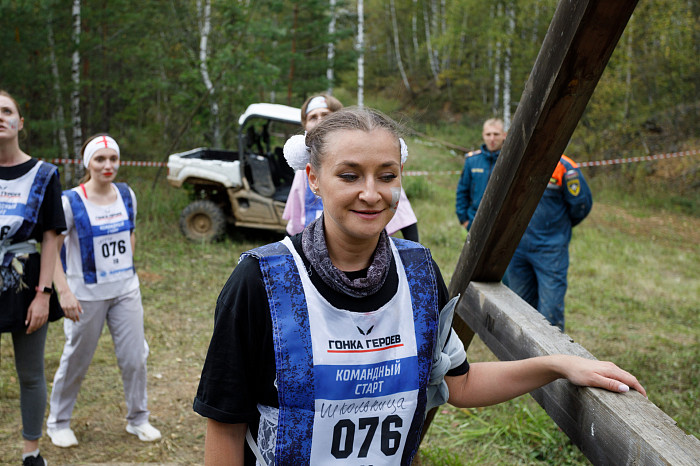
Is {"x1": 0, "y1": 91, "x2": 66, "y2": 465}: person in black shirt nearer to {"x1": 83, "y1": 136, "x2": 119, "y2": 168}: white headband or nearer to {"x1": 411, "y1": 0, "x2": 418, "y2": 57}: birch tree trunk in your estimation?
{"x1": 83, "y1": 136, "x2": 119, "y2": 168}: white headband

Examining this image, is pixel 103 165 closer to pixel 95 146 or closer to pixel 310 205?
pixel 95 146

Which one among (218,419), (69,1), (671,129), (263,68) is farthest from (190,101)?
(218,419)

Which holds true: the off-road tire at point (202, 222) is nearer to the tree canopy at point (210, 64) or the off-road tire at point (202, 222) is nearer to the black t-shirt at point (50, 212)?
the tree canopy at point (210, 64)

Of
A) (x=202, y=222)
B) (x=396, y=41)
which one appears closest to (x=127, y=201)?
(x=202, y=222)

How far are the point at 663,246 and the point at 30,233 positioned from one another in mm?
9624

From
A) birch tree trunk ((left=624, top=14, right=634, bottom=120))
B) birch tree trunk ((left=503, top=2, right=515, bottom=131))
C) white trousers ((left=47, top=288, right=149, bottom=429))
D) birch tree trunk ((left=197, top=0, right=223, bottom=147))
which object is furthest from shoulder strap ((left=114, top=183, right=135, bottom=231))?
birch tree trunk ((left=503, top=2, right=515, bottom=131))

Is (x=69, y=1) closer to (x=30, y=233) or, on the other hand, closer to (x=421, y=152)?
(x=30, y=233)

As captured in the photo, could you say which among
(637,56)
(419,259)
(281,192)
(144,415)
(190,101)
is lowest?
(144,415)

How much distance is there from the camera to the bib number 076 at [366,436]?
4.98 ft

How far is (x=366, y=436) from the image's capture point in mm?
1538

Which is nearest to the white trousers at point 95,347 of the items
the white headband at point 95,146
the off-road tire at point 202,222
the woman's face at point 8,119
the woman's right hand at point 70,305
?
the woman's right hand at point 70,305

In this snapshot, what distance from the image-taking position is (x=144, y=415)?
4.19m

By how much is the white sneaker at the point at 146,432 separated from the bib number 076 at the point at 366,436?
9.94ft

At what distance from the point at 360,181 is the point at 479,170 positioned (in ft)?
14.0
